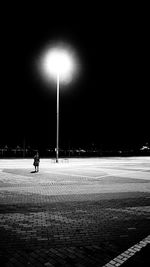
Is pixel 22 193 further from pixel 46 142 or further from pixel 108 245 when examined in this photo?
pixel 46 142

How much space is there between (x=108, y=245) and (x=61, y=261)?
1151mm

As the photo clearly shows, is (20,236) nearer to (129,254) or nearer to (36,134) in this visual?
(129,254)

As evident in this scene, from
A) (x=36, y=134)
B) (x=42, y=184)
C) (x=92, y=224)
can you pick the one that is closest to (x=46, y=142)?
(x=36, y=134)

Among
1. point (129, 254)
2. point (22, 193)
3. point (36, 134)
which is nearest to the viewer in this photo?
point (129, 254)

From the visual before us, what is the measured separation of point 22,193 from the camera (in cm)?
1128

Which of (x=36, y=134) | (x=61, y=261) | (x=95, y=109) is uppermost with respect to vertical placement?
(x=95, y=109)

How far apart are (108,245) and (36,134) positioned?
85.5 m

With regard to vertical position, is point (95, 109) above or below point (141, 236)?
above

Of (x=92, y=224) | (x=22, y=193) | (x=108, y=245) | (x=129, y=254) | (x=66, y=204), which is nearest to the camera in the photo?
(x=129, y=254)

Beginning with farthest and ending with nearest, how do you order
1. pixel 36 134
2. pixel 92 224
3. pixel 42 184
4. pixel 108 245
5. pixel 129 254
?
pixel 36 134, pixel 42 184, pixel 92 224, pixel 108 245, pixel 129 254

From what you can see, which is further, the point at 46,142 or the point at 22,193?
the point at 46,142

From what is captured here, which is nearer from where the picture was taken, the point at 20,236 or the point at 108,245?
the point at 108,245

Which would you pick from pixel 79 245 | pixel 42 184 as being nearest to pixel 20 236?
pixel 79 245

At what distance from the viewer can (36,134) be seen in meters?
90.1
